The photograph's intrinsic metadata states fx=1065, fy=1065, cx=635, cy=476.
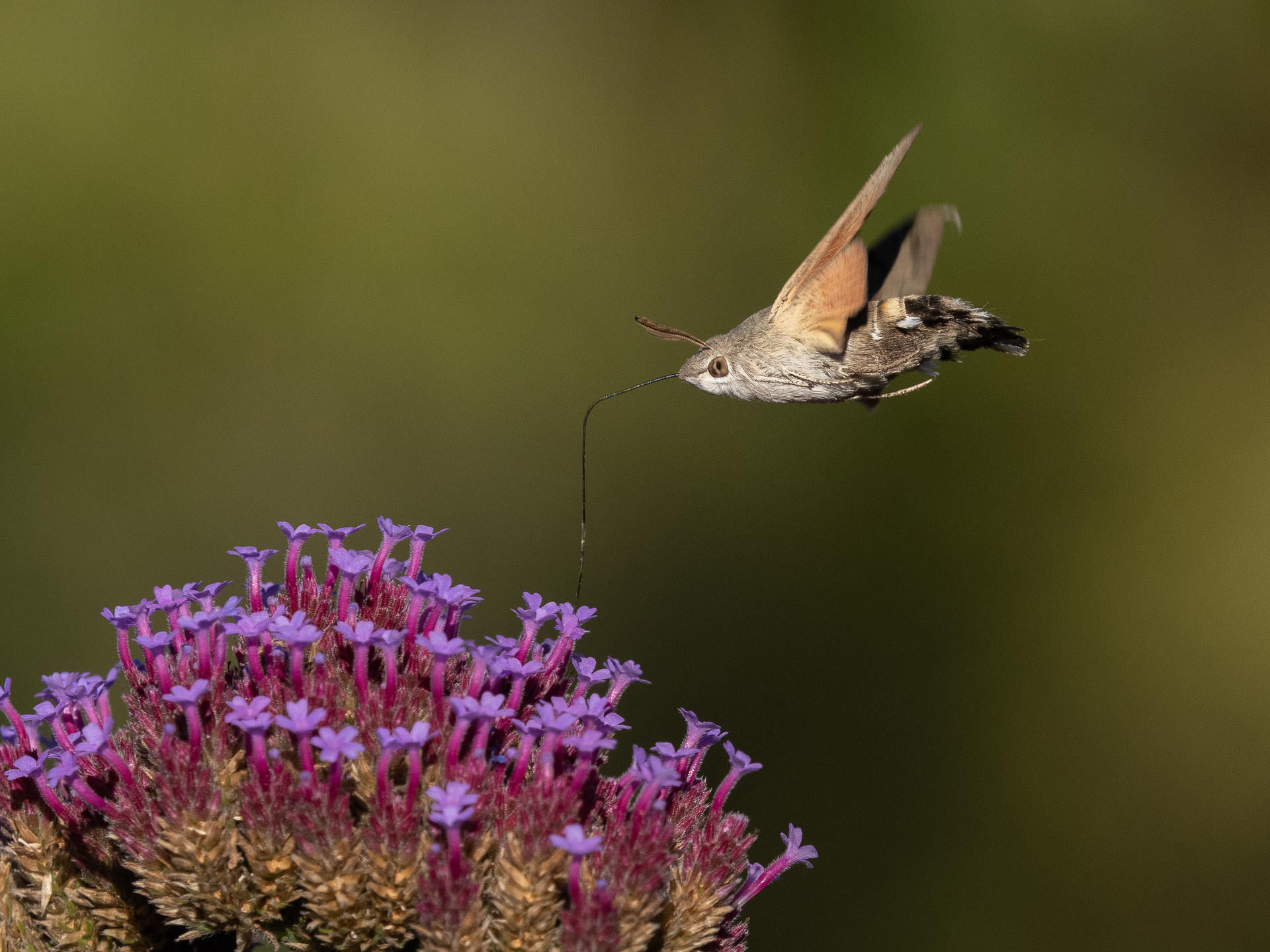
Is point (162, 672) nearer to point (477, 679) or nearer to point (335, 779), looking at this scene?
point (335, 779)

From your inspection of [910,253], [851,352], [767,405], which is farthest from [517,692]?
[767,405]

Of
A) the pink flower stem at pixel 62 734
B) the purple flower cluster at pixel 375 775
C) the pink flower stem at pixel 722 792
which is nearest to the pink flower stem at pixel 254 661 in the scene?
the purple flower cluster at pixel 375 775

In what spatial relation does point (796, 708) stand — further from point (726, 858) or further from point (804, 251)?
point (726, 858)

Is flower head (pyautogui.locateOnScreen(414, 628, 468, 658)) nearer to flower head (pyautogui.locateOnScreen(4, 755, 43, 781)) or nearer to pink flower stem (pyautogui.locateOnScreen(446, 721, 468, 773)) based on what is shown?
pink flower stem (pyautogui.locateOnScreen(446, 721, 468, 773))

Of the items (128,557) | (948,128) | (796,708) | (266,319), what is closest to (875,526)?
(796,708)

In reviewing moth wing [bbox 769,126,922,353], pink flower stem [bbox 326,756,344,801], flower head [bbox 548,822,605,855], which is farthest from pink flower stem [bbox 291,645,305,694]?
moth wing [bbox 769,126,922,353]

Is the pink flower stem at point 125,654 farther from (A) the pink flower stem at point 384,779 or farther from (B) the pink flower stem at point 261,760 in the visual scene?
(A) the pink flower stem at point 384,779
